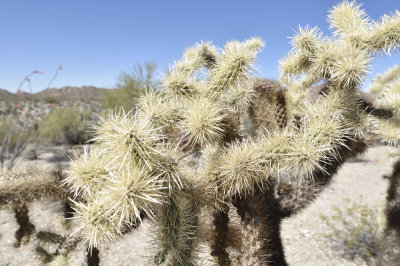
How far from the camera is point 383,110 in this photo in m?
2.49

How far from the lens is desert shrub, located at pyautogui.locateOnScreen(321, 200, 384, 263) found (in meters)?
3.89

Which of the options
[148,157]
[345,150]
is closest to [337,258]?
[345,150]

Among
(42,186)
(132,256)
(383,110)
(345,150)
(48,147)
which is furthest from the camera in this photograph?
(48,147)

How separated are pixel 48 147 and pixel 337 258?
13.5 metres

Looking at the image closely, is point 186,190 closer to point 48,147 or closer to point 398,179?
point 398,179

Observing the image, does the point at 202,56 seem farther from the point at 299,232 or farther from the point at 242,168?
the point at 299,232

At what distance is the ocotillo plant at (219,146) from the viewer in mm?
1115

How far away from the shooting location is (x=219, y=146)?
5.95 ft

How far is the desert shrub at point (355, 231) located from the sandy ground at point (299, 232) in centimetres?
12

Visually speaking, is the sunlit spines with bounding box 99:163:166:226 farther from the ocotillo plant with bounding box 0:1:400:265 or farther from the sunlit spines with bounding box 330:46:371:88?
the sunlit spines with bounding box 330:46:371:88

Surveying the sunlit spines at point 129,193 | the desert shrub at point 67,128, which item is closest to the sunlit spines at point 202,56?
the sunlit spines at point 129,193

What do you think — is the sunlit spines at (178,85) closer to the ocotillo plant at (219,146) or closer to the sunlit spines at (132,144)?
the ocotillo plant at (219,146)

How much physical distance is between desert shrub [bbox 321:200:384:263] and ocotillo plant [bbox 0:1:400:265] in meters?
2.32

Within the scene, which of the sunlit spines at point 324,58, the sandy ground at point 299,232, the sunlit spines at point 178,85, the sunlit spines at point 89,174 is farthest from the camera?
the sandy ground at point 299,232
